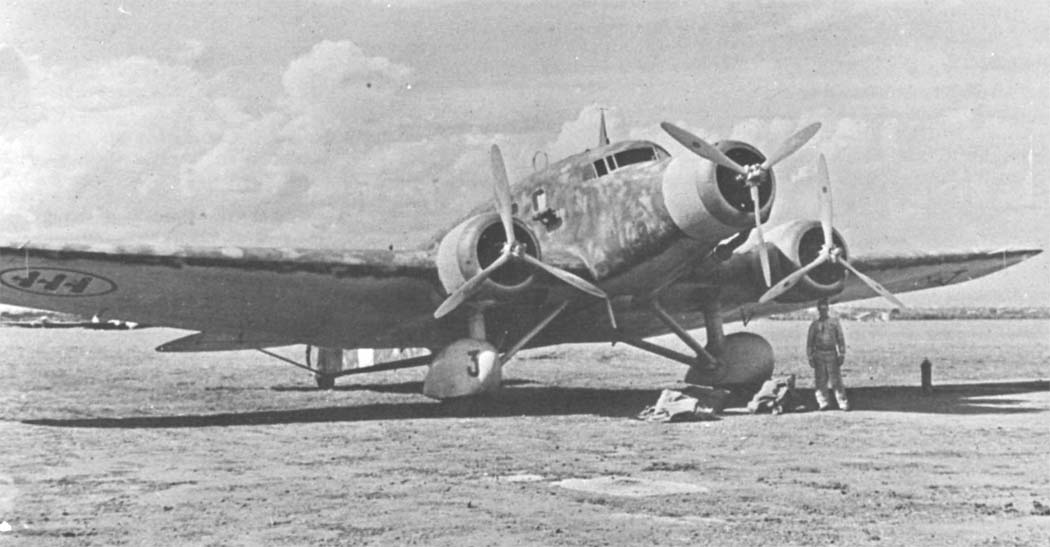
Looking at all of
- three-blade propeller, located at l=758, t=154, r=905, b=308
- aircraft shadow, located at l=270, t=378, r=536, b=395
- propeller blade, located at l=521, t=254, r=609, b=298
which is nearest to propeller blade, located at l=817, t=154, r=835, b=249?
three-blade propeller, located at l=758, t=154, r=905, b=308

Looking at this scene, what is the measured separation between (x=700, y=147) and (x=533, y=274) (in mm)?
3058

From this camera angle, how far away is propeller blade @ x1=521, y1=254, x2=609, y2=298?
48.3ft

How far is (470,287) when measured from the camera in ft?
47.9

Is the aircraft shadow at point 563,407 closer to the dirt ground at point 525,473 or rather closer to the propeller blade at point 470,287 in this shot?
the dirt ground at point 525,473

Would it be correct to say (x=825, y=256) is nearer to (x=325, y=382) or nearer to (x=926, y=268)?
(x=926, y=268)

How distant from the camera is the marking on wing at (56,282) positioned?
44.0ft

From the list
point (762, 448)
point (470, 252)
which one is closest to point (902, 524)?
point (762, 448)

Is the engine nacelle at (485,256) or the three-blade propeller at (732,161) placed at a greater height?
the three-blade propeller at (732,161)

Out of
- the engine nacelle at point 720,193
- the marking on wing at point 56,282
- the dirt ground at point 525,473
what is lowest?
the dirt ground at point 525,473

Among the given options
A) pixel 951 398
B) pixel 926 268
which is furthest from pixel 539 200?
pixel 926 268

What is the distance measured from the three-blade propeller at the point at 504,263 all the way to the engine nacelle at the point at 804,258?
3092 mm

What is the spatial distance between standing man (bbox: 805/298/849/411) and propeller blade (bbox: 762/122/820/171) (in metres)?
2.67

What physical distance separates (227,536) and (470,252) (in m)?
8.39

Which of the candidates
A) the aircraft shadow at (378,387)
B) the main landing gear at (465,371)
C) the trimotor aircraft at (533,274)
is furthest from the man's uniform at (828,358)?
the aircraft shadow at (378,387)
